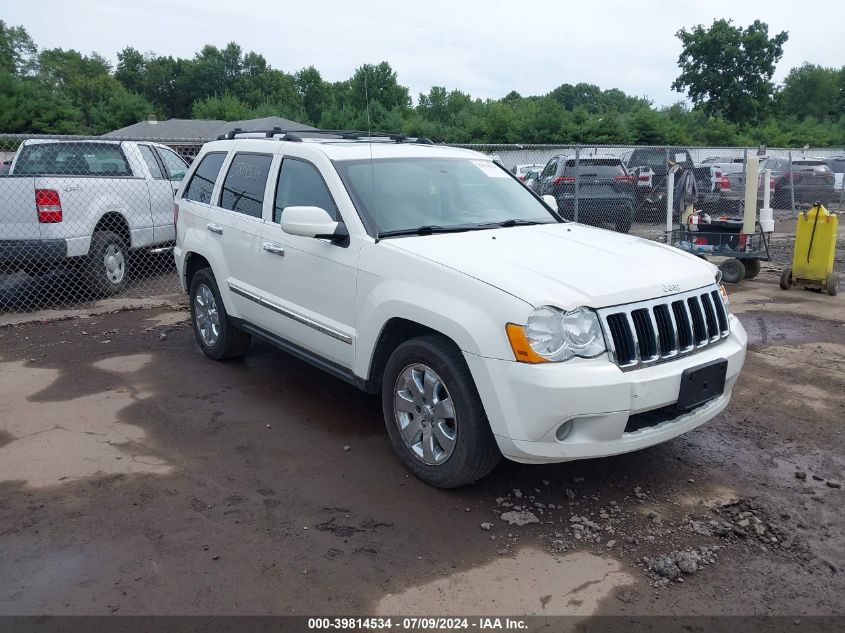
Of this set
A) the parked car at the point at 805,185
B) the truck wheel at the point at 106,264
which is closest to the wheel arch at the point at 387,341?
the truck wheel at the point at 106,264

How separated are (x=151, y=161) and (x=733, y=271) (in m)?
8.37

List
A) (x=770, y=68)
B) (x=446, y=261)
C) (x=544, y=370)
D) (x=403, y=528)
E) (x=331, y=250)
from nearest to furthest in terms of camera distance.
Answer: (x=544, y=370) < (x=403, y=528) < (x=446, y=261) < (x=331, y=250) < (x=770, y=68)

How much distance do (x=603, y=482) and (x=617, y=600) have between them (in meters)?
1.12

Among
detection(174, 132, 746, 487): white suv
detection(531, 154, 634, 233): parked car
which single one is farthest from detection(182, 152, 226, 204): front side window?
detection(531, 154, 634, 233): parked car

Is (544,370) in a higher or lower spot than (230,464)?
higher

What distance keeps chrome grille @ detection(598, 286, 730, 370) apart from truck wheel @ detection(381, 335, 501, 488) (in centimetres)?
76

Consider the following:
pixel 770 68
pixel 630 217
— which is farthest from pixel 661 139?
pixel 630 217

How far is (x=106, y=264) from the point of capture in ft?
29.4

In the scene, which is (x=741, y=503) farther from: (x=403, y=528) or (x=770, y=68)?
(x=770, y=68)

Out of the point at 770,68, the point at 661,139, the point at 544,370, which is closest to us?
the point at 544,370

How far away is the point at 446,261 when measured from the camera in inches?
153

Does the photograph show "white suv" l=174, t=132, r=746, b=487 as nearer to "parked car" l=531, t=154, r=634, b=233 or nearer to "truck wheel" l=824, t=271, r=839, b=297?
"truck wheel" l=824, t=271, r=839, b=297

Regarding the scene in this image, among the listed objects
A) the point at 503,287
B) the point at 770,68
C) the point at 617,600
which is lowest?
the point at 617,600

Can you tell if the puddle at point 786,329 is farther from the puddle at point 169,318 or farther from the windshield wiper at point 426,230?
the puddle at point 169,318
